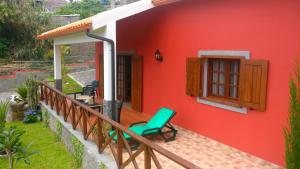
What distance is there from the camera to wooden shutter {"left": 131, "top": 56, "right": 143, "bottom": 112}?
1047cm

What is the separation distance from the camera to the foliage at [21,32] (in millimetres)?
24938

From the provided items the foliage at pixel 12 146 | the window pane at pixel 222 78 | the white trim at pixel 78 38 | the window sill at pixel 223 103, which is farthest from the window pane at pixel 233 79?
the foliage at pixel 12 146

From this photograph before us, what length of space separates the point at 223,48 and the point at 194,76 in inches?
Result: 47.8

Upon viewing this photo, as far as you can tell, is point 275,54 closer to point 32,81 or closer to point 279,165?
point 279,165

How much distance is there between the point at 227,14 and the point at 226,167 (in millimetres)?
3486

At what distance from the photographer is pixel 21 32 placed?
26.0 metres

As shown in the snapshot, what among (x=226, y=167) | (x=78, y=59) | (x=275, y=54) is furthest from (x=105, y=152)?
(x=78, y=59)

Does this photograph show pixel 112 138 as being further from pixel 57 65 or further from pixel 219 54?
pixel 57 65

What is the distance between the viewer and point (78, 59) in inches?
1059

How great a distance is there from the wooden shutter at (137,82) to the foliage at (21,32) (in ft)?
58.0

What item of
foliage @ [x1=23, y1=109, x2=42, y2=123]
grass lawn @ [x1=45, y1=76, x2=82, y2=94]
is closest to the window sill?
foliage @ [x1=23, y1=109, x2=42, y2=123]

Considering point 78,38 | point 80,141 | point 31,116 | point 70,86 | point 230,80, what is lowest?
point 31,116

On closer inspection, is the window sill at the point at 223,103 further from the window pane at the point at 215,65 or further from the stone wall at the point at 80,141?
the stone wall at the point at 80,141

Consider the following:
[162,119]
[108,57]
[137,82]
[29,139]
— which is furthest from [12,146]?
[137,82]
